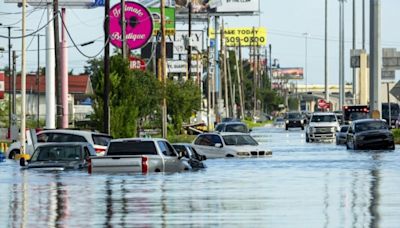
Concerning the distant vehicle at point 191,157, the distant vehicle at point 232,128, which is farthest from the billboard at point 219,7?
the distant vehicle at point 191,157

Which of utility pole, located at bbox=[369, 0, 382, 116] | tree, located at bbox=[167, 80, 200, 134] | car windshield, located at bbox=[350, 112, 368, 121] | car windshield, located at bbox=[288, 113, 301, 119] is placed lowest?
car windshield, located at bbox=[288, 113, 301, 119]

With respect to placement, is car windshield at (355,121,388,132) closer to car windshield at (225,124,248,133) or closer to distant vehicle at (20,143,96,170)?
car windshield at (225,124,248,133)

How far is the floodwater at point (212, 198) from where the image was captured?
69.0 ft

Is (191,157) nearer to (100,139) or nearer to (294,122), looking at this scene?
(100,139)

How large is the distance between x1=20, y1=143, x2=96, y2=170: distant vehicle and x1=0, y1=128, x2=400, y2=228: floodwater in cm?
49

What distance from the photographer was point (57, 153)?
39.2 meters

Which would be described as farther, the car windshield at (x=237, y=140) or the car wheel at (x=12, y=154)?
the car wheel at (x=12, y=154)

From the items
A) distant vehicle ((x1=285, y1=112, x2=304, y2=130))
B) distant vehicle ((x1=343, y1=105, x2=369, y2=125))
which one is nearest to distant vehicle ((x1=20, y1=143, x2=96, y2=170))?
distant vehicle ((x1=343, y1=105, x2=369, y2=125))

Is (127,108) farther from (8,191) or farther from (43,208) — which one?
(43,208)

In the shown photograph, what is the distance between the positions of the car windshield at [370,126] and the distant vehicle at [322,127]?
18397 millimetres

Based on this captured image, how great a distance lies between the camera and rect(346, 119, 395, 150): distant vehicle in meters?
58.2

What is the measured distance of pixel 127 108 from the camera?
58.8 meters

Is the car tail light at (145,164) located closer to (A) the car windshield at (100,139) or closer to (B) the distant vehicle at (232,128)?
(A) the car windshield at (100,139)

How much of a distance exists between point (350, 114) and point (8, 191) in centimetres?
6156
